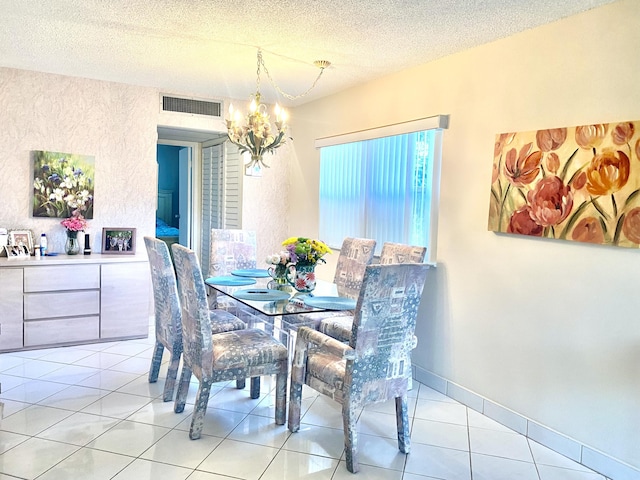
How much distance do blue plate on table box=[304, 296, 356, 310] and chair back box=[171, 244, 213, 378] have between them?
2.08 ft

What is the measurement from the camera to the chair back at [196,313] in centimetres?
258

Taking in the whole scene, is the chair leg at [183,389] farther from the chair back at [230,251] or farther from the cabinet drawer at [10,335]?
the cabinet drawer at [10,335]

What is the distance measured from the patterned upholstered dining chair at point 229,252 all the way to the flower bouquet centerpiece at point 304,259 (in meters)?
0.98

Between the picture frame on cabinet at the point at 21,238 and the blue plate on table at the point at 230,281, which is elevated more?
the picture frame on cabinet at the point at 21,238

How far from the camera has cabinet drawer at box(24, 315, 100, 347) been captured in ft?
13.1

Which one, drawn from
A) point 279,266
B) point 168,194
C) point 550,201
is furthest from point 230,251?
point 168,194

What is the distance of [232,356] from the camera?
8.69 feet

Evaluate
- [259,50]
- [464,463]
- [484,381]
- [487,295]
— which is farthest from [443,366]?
[259,50]

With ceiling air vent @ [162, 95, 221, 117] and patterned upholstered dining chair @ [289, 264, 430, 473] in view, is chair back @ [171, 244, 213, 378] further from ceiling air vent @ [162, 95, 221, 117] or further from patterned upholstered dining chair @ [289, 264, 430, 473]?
ceiling air vent @ [162, 95, 221, 117]

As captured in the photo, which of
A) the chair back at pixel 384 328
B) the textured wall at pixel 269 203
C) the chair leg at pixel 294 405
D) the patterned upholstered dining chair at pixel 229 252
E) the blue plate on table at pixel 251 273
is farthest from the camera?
the textured wall at pixel 269 203

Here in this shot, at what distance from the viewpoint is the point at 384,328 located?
93.4 inches

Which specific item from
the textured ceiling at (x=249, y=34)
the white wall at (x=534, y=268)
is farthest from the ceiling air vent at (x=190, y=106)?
the white wall at (x=534, y=268)

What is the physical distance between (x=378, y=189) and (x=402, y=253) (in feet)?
2.82

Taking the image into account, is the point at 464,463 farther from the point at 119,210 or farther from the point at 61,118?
the point at 61,118
